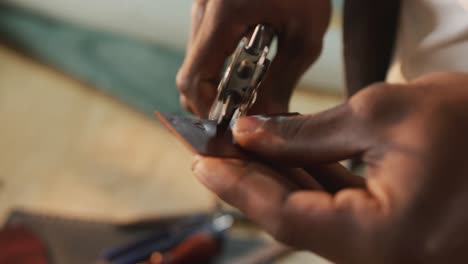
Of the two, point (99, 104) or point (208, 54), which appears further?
point (99, 104)

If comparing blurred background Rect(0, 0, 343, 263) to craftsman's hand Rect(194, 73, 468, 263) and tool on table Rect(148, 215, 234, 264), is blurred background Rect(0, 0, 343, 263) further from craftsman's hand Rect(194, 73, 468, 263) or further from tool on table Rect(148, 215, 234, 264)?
craftsman's hand Rect(194, 73, 468, 263)

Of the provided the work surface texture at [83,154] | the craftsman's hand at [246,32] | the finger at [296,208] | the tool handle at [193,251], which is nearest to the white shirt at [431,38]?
the craftsman's hand at [246,32]

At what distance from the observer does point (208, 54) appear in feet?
1.62

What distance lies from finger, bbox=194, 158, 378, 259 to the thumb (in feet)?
0.06

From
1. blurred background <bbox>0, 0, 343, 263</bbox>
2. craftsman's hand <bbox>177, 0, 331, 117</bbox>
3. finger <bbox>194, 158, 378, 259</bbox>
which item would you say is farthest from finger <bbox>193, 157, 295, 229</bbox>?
blurred background <bbox>0, 0, 343, 263</bbox>

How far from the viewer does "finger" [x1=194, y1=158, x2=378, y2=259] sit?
0.27 meters

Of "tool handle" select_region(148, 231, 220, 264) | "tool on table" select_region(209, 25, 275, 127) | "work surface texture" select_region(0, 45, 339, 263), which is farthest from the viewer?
"work surface texture" select_region(0, 45, 339, 263)

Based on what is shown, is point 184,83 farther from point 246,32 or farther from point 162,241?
point 162,241

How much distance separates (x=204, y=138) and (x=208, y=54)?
0.16 meters

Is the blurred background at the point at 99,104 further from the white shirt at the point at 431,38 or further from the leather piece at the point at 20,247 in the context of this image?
the white shirt at the point at 431,38

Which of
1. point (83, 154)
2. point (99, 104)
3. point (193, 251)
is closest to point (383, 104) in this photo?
point (193, 251)

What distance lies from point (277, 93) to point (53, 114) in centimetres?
77

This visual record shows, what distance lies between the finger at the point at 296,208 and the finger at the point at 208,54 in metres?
0.20

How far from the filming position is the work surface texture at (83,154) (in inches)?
37.7
